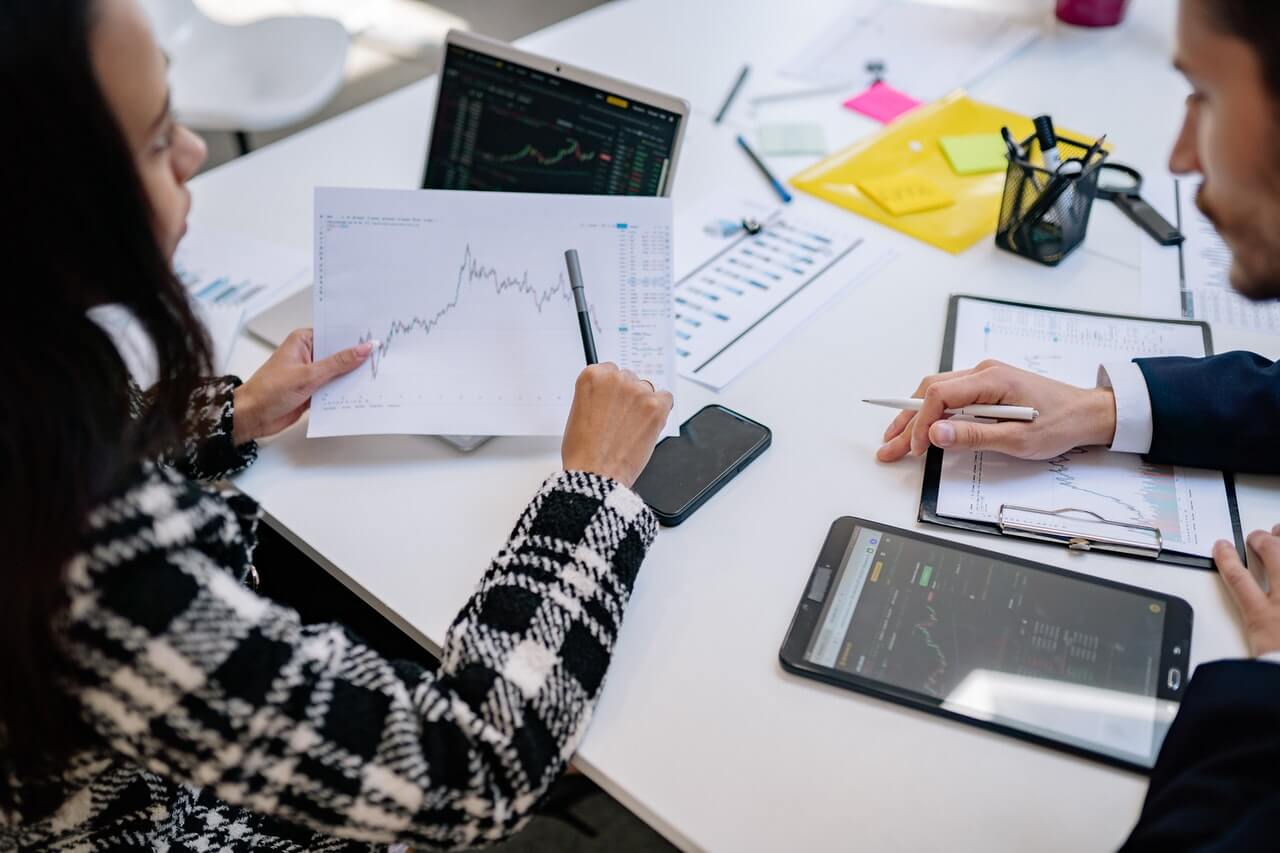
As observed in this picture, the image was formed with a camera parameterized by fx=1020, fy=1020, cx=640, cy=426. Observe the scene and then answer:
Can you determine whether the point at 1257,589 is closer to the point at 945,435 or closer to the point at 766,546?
the point at 945,435

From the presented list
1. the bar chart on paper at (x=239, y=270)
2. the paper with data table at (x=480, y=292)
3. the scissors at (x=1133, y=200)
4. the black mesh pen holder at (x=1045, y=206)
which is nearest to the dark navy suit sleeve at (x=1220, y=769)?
the paper with data table at (x=480, y=292)

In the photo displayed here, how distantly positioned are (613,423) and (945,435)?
33 cm

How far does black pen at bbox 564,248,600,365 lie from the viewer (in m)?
1.06

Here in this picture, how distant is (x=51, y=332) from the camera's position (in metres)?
0.64

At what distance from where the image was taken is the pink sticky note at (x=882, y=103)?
1.68 m

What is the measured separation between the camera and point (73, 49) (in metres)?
0.61

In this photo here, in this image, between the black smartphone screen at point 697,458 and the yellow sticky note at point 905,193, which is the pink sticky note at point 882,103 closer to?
the yellow sticky note at point 905,193

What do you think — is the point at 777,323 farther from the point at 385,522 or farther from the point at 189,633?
the point at 189,633

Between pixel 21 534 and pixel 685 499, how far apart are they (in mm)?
572

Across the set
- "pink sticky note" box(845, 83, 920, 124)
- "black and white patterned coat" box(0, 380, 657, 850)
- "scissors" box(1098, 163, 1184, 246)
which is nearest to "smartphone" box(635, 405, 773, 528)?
"black and white patterned coat" box(0, 380, 657, 850)

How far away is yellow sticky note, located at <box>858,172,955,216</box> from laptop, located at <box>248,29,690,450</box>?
1.25 ft

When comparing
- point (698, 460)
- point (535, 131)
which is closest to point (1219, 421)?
point (698, 460)

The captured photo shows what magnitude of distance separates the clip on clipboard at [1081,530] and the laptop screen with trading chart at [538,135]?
22.5 inches

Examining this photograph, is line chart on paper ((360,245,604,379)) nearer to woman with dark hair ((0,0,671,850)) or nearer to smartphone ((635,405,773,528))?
smartphone ((635,405,773,528))
